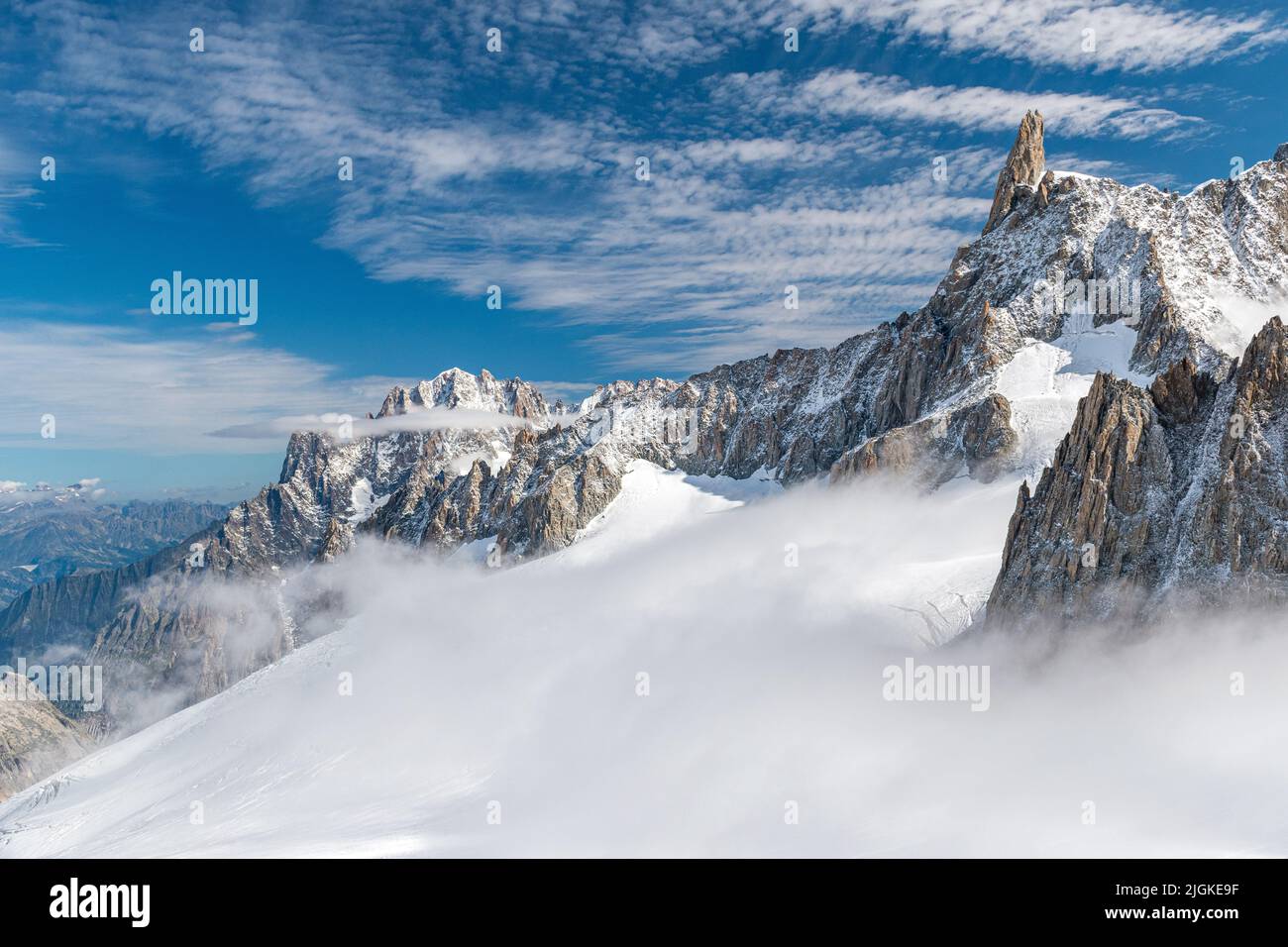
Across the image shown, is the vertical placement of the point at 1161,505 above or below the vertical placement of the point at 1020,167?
below

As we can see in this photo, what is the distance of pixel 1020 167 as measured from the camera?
623ft

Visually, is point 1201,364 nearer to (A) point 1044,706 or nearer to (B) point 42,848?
(A) point 1044,706

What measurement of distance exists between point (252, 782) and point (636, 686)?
188 feet

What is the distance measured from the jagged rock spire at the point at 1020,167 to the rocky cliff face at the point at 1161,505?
136 m

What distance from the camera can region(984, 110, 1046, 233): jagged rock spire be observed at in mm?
189125

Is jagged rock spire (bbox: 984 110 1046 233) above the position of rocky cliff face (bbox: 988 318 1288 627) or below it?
above

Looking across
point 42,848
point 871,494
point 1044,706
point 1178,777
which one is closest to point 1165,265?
point 871,494

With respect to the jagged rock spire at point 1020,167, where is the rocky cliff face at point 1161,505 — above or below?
below

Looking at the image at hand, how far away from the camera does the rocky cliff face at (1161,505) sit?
5931 cm

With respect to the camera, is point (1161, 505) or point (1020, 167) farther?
point (1020, 167)

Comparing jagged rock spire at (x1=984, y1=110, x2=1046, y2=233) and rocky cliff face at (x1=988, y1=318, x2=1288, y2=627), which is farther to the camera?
jagged rock spire at (x1=984, y1=110, x2=1046, y2=233)

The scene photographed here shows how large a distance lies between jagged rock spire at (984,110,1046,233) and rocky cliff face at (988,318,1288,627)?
446 ft

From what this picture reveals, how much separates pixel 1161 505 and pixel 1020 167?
152717 mm

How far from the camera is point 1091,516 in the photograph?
69625mm
